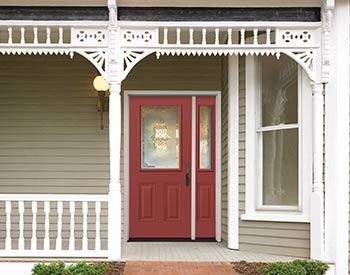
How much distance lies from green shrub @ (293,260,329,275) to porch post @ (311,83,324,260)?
13.2 inches

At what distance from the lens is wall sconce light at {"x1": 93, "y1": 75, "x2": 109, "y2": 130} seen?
739 centimetres

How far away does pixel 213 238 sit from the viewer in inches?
303

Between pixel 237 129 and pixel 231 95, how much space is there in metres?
0.42

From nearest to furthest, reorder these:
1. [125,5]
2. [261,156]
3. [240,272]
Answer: [240,272] < [125,5] < [261,156]

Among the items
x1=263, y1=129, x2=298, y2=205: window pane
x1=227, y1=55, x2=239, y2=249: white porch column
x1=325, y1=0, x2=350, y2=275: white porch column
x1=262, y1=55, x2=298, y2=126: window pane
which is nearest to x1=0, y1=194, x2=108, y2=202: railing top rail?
x1=227, y1=55, x2=239, y2=249: white porch column

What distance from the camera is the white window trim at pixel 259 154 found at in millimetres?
6148

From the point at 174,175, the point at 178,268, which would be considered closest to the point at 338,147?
the point at 178,268

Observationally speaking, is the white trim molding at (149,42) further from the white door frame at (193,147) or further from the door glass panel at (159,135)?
the door glass panel at (159,135)

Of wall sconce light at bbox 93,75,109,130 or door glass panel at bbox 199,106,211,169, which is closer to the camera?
wall sconce light at bbox 93,75,109,130

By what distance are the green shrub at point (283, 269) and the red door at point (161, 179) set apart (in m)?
2.36

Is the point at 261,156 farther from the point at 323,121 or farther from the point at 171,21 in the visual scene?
the point at 171,21

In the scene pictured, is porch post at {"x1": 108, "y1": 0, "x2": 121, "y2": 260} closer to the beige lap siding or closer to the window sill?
the window sill

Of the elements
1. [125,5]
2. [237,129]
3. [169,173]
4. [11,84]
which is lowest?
[169,173]

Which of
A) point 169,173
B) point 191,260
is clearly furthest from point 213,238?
point 191,260
